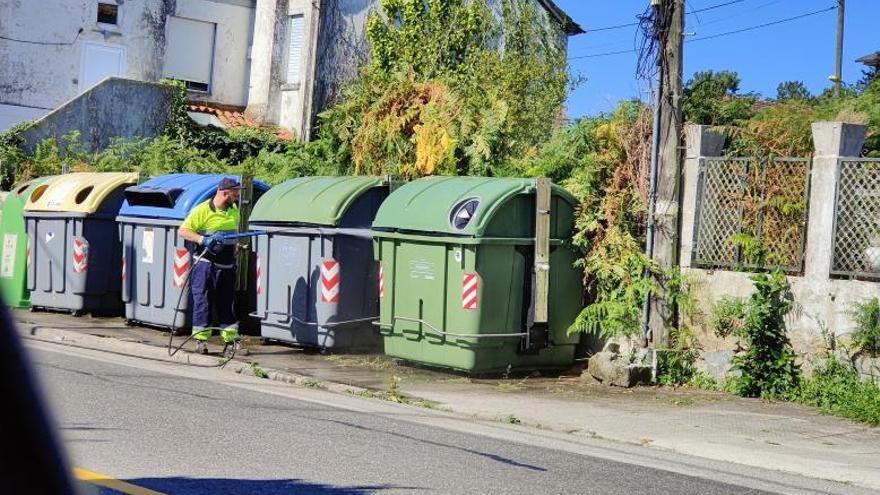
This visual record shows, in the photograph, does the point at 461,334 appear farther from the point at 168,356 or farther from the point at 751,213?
the point at 168,356

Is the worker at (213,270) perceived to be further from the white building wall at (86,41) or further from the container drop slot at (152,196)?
the white building wall at (86,41)

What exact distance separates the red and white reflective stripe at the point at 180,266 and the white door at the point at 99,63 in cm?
1653

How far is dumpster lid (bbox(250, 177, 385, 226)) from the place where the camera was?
42.2ft

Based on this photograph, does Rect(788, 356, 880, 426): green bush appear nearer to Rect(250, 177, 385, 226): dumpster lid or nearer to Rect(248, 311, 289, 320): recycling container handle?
Rect(250, 177, 385, 226): dumpster lid

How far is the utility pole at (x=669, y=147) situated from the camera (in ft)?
39.6

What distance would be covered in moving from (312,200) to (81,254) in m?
3.85

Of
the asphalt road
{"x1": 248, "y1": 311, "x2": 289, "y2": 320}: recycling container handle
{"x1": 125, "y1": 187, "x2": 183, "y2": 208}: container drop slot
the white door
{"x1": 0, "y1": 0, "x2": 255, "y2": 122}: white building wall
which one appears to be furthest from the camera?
the white door

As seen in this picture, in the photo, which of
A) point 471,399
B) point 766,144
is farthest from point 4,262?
point 766,144

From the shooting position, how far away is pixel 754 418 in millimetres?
9883

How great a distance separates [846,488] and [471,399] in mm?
3747

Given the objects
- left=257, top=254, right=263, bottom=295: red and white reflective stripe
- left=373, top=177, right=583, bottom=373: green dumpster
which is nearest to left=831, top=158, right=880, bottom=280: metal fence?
left=373, top=177, right=583, bottom=373: green dumpster

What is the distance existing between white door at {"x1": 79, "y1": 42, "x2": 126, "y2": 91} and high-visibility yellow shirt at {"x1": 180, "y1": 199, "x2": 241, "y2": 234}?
17778mm

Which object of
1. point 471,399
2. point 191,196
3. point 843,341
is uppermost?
point 191,196

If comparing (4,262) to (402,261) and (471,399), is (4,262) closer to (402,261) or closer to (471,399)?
(402,261)
